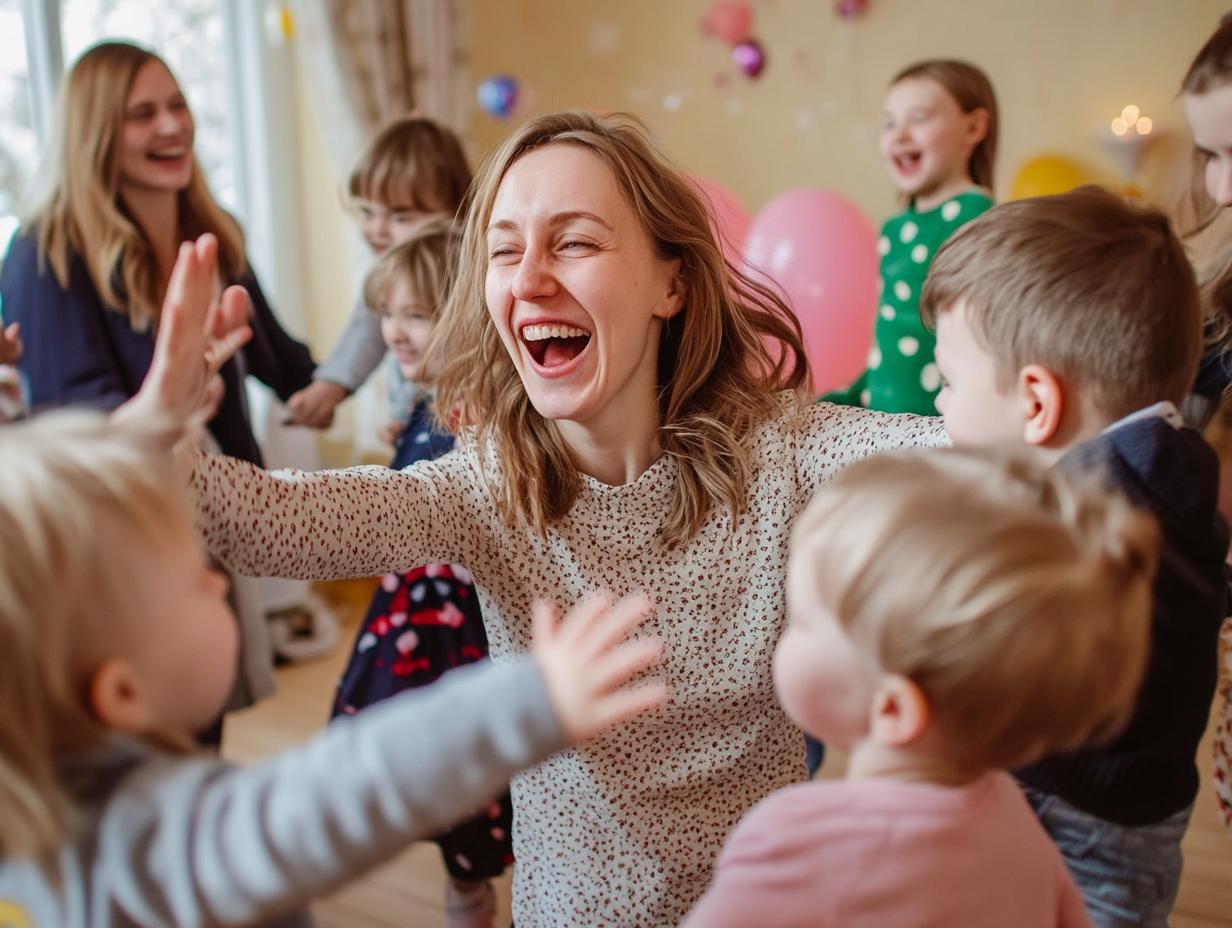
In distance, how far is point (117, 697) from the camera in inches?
28.1

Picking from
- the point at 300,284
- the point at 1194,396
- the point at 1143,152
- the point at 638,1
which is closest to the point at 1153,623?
the point at 1194,396

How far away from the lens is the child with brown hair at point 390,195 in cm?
235

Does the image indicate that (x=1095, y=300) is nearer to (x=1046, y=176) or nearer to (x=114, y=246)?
(x=114, y=246)

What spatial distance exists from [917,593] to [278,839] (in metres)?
0.44

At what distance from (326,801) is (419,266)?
4.99ft

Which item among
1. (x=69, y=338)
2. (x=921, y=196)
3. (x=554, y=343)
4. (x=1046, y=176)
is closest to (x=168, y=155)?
(x=69, y=338)

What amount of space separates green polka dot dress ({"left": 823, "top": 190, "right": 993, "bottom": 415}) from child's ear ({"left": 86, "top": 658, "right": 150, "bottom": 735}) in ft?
6.23

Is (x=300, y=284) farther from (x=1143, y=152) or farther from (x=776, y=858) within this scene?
(x=776, y=858)

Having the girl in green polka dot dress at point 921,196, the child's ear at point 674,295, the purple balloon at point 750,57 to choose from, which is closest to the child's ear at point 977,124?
the girl in green polka dot dress at point 921,196

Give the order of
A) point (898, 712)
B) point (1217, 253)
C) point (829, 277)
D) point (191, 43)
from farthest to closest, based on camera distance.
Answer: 1. point (191, 43)
2. point (829, 277)
3. point (1217, 253)
4. point (898, 712)

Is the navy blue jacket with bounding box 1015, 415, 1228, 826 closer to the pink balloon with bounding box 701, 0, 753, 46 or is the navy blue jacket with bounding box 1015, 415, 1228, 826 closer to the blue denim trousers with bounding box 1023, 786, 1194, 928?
the blue denim trousers with bounding box 1023, 786, 1194, 928

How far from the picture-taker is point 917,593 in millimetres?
749

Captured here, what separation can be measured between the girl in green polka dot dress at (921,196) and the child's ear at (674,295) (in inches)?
46.0

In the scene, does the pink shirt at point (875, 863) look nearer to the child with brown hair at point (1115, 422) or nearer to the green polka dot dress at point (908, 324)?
the child with brown hair at point (1115, 422)
